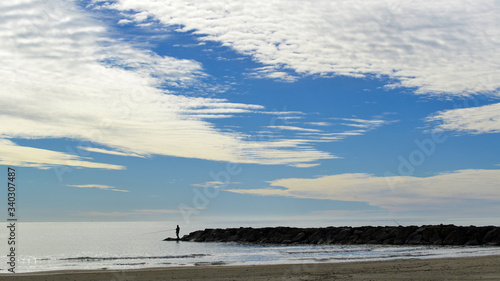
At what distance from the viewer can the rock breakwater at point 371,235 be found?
159 feet

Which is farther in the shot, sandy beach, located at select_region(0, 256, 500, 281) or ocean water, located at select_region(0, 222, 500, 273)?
ocean water, located at select_region(0, 222, 500, 273)

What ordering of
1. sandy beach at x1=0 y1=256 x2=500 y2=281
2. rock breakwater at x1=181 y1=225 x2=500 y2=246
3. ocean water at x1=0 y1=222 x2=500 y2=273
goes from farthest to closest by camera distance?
rock breakwater at x1=181 y1=225 x2=500 y2=246, ocean water at x1=0 y1=222 x2=500 y2=273, sandy beach at x1=0 y1=256 x2=500 y2=281

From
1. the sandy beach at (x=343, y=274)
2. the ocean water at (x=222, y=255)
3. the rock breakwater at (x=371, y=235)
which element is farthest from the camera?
the rock breakwater at (x=371, y=235)

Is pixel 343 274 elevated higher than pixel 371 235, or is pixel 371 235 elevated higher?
pixel 371 235

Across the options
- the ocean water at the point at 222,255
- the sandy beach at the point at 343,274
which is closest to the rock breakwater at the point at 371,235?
the ocean water at the point at 222,255

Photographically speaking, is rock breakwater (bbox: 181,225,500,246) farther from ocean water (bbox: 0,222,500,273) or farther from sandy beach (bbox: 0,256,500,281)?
sandy beach (bbox: 0,256,500,281)

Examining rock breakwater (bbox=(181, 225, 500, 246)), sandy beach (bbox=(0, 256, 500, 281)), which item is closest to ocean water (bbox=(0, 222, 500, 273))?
rock breakwater (bbox=(181, 225, 500, 246))

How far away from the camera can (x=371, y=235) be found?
5466cm

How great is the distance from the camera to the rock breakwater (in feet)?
159

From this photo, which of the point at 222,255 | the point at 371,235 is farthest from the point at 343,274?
the point at 371,235

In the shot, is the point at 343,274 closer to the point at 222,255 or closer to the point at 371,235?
the point at 222,255

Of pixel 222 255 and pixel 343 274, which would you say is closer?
pixel 343 274

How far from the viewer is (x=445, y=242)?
4869 centimetres

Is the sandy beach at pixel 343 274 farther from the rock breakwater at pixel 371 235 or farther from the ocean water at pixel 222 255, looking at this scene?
the rock breakwater at pixel 371 235
